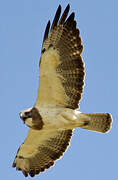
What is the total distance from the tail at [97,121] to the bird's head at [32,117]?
3.42 ft

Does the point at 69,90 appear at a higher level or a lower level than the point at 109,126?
higher

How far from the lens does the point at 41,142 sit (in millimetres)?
12289

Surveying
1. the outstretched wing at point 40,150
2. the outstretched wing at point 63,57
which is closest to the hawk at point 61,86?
the outstretched wing at point 63,57

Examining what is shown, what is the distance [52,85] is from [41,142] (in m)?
1.99

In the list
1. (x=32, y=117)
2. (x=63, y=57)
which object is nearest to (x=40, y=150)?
(x=32, y=117)

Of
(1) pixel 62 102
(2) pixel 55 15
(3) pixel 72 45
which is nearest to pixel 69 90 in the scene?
(1) pixel 62 102

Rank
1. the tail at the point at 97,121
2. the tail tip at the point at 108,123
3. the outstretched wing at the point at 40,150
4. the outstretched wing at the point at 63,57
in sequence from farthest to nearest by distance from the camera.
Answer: the outstretched wing at the point at 40,150 → the tail tip at the point at 108,123 → the tail at the point at 97,121 → the outstretched wing at the point at 63,57

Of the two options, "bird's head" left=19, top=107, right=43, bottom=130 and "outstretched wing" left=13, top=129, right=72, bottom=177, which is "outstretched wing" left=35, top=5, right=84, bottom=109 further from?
"outstretched wing" left=13, top=129, right=72, bottom=177

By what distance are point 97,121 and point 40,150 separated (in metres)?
2.20

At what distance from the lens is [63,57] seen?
10812 millimetres

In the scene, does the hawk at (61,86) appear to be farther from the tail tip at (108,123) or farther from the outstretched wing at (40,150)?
the outstretched wing at (40,150)

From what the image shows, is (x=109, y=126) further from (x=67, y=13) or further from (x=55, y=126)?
(x=67, y=13)

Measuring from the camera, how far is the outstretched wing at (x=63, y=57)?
10.7m

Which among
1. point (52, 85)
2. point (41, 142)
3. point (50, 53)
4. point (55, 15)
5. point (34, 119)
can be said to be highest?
point (55, 15)
